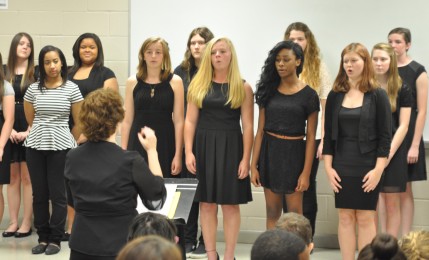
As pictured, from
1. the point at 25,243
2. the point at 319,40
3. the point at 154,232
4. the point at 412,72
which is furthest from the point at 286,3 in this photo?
the point at 154,232

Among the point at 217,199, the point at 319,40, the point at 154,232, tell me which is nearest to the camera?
the point at 154,232

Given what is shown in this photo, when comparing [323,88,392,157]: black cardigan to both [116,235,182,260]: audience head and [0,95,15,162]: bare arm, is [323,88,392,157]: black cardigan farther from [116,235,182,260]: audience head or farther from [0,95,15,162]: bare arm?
[116,235,182,260]: audience head

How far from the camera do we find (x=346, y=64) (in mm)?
4363

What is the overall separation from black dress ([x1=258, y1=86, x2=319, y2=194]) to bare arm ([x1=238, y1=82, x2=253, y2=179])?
127 mm

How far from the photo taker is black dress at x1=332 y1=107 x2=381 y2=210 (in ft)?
14.2

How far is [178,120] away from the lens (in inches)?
196

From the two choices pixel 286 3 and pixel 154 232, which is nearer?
pixel 154 232

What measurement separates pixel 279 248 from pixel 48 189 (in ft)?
11.2

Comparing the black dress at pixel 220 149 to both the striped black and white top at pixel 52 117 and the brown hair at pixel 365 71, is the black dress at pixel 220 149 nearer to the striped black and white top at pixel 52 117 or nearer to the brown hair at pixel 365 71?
the brown hair at pixel 365 71

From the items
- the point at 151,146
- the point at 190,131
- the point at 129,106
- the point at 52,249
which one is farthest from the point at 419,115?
the point at 52,249

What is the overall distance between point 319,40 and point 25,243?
274 cm

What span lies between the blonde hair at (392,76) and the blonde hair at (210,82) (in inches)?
37.2

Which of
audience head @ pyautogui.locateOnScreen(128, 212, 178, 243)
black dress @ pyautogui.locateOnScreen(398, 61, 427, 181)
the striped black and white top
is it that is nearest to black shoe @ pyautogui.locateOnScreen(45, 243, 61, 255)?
the striped black and white top

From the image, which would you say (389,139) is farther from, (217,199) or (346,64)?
(217,199)
